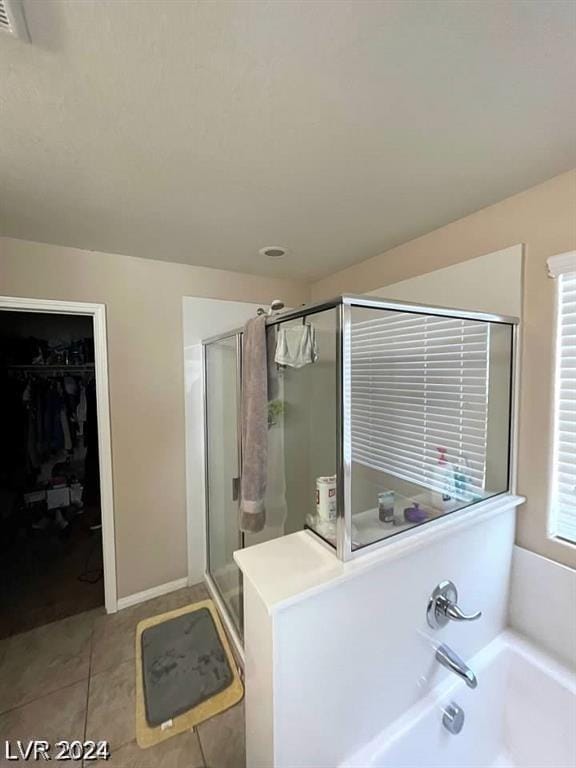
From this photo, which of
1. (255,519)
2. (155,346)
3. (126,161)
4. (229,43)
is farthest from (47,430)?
(229,43)

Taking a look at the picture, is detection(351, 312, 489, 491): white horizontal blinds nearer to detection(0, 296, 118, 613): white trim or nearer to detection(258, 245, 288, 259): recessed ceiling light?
detection(258, 245, 288, 259): recessed ceiling light

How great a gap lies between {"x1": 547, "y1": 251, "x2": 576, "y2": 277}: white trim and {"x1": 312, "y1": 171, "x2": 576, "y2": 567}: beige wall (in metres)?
0.03

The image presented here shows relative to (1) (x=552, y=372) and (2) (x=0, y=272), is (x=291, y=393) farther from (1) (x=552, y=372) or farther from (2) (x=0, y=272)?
(2) (x=0, y=272)

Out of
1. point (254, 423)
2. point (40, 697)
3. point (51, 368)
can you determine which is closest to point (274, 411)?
point (254, 423)

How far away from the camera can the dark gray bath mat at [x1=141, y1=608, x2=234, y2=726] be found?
1.51m

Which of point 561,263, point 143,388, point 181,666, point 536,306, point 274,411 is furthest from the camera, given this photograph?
point 143,388

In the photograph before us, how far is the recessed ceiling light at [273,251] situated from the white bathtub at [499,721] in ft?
7.55

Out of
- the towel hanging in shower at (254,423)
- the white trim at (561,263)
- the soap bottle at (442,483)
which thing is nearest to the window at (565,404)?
the white trim at (561,263)

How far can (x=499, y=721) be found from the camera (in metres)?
1.38

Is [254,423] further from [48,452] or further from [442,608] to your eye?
[48,452]

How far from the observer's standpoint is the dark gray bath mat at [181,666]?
4.95 feet

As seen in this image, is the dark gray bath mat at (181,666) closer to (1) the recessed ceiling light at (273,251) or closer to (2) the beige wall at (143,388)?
(2) the beige wall at (143,388)

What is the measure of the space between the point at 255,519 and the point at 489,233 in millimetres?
1865

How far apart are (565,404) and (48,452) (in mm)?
3659
